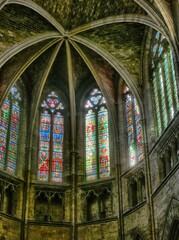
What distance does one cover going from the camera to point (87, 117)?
27.2m

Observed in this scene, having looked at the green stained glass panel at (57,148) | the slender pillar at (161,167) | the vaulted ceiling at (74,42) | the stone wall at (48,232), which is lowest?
the stone wall at (48,232)

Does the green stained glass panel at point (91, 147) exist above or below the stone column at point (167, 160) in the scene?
above

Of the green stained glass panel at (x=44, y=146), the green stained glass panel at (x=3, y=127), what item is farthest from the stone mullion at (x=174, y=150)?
the green stained glass panel at (x=3, y=127)

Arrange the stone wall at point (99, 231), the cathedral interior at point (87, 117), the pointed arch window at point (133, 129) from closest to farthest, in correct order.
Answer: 1. the cathedral interior at point (87, 117)
2. the stone wall at point (99, 231)
3. the pointed arch window at point (133, 129)

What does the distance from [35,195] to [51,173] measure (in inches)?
60.0

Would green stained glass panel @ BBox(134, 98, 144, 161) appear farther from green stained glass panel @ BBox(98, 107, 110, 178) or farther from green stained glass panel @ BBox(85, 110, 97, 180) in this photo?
green stained glass panel @ BBox(85, 110, 97, 180)

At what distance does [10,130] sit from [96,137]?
3.95 metres

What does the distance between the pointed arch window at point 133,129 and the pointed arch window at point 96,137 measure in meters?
1.22

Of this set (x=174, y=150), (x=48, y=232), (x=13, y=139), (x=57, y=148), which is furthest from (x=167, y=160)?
(x=13, y=139)

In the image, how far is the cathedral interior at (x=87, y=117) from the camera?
22.3 m

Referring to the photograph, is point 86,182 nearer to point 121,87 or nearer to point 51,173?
point 51,173

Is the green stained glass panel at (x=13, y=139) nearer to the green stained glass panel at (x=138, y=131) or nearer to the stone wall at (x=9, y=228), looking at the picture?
the stone wall at (x=9, y=228)

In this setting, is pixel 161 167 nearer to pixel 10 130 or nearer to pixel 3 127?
pixel 10 130

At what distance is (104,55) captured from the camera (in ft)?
82.6
